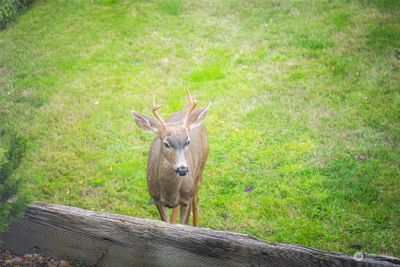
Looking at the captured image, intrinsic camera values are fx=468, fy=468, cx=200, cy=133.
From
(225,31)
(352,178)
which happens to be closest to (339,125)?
(352,178)

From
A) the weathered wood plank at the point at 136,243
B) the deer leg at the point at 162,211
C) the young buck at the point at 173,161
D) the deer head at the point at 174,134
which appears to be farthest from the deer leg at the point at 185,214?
the weathered wood plank at the point at 136,243

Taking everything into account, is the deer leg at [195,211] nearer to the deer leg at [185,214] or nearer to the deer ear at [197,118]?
the deer leg at [185,214]

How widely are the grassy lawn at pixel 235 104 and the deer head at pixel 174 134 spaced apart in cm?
122

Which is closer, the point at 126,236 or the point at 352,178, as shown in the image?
the point at 126,236

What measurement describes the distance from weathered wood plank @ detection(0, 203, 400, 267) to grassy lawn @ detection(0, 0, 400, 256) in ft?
1.67

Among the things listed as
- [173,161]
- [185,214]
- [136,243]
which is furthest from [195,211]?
[136,243]

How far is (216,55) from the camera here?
29.2 feet

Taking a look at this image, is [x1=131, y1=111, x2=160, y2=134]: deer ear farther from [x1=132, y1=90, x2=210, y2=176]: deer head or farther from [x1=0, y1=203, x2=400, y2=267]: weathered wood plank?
[x1=0, y1=203, x2=400, y2=267]: weathered wood plank

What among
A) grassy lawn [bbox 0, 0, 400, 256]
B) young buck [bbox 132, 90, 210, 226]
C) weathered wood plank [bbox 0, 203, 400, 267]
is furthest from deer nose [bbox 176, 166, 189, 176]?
grassy lawn [bbox 0, 0, 400, 256]

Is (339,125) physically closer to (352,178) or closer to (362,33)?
(352,178)

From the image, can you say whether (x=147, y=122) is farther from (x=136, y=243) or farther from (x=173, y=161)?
(x=136, y=243)

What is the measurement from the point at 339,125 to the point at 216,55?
309 centimetres

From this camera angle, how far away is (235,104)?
7539mm

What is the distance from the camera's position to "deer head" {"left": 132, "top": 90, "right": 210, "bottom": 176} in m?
4.47
